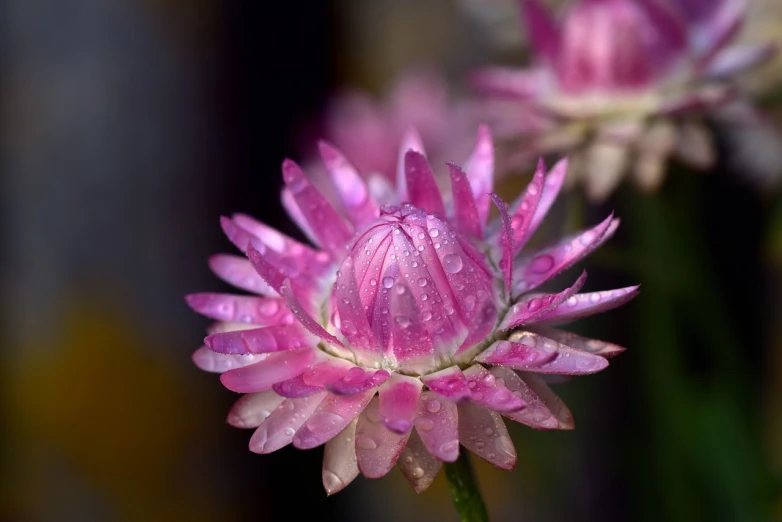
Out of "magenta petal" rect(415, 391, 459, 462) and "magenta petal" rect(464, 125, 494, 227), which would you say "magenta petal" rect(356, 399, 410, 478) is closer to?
"magenta petal" rect(415, 391, 459, 462)

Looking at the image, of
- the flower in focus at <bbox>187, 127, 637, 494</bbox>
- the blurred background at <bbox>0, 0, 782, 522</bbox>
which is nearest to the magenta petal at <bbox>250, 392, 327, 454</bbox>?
the flower in focus at <bbox>187, 127, 637, 494</bbox>

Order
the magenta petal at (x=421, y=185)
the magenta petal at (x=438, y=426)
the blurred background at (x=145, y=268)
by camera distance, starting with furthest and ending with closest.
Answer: the blurred background at (x=145, y=268)
the magenta petal at (x=421, y=185)
the magenta petal at (x=438, y=426)

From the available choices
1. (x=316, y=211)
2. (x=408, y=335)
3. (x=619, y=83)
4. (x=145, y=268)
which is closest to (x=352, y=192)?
(x=316, y=211)

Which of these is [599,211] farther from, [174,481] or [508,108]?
[174,481]

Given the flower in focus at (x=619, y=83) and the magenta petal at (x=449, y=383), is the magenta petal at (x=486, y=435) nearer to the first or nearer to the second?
the magenta petal at (x=449, y=383)

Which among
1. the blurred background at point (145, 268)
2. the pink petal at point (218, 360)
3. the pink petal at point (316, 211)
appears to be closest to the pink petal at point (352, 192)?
the pink petal at point (316, 211)

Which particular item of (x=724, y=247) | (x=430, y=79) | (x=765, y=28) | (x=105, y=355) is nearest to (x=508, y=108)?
(x=765, y=28)
